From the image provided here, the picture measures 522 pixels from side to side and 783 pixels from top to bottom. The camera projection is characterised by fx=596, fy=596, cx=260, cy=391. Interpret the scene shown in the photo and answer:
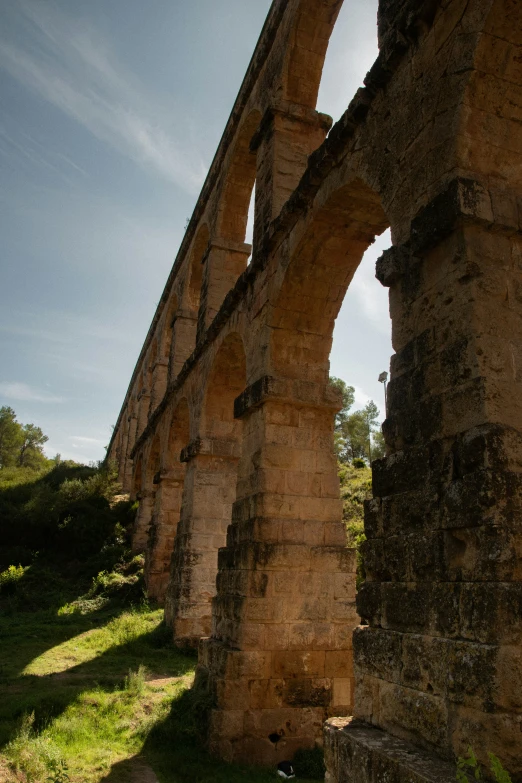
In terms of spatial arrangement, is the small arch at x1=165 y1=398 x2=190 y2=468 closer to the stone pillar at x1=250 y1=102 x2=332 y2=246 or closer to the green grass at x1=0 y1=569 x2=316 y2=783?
the green grass at x1=0 y1=569 x2=316 y2=783

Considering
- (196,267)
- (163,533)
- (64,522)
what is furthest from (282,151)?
(64,522)

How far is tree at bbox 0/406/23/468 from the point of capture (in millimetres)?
52384

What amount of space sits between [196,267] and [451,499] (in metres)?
12.4

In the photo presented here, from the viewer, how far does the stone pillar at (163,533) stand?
12.7m

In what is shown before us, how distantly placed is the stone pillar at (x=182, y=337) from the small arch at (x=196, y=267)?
0.91ft

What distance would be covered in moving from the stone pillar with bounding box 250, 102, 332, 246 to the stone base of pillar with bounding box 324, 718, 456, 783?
19.1ft

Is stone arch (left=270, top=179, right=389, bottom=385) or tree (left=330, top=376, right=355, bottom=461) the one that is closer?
stone arch (left=270, top=179, right=389, bottom=385)

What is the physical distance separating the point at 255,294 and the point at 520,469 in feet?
16.1

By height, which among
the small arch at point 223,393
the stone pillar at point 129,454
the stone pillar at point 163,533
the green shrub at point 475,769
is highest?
the stone pillar at point 129,454

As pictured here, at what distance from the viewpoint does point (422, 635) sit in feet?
9.82

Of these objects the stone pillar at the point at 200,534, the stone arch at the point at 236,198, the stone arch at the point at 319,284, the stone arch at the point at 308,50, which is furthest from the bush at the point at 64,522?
the stone arch at the point at 308,50

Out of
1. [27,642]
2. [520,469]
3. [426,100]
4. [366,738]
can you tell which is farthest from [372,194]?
[27,642]

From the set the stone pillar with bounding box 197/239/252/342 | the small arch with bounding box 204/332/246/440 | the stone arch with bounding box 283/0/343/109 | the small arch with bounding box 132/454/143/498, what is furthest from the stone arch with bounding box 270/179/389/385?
the small arch with bounding box 132/454/143/498

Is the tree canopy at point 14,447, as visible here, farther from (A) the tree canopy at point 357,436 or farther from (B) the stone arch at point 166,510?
(B) the stone arch at point 166,510
